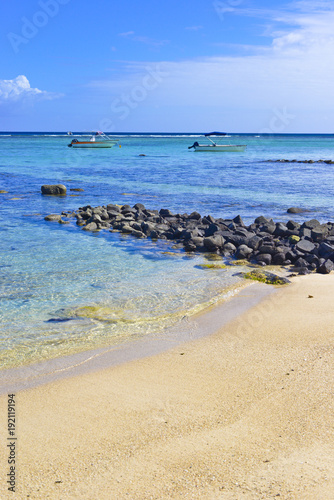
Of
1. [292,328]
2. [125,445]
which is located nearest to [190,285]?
[292,328]

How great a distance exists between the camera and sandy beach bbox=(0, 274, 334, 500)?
4.09 metres

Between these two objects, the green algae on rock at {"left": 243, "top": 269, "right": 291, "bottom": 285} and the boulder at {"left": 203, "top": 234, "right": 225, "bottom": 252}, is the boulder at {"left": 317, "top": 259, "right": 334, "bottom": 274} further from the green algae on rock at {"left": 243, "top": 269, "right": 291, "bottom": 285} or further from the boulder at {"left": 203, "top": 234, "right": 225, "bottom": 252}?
the boulder at {"left": 203, "top": 234, "right": 225, "bottom": 252}

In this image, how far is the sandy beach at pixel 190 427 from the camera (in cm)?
409

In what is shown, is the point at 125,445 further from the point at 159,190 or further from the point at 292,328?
the point at 159,190

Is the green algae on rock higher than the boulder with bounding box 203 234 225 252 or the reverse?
the reverse

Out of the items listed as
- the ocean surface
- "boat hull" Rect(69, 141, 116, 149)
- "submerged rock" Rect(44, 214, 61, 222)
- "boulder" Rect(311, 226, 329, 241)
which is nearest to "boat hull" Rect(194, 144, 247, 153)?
"boat hull" Rect(69, 141, 116, 149)

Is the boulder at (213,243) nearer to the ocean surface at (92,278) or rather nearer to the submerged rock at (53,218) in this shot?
the ocean surface at (92,278)

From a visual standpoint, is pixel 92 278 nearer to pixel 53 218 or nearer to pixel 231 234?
pixel 231 234

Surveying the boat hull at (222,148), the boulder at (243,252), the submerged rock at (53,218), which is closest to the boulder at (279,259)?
the boulder at (243,252)

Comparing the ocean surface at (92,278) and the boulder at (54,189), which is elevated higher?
the boulder at (54,189)

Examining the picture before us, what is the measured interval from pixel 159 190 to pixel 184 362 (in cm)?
2337

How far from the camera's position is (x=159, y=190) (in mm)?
29422

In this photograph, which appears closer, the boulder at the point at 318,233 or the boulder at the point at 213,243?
the boulder at the point at 213,243

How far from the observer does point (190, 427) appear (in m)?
4.96
